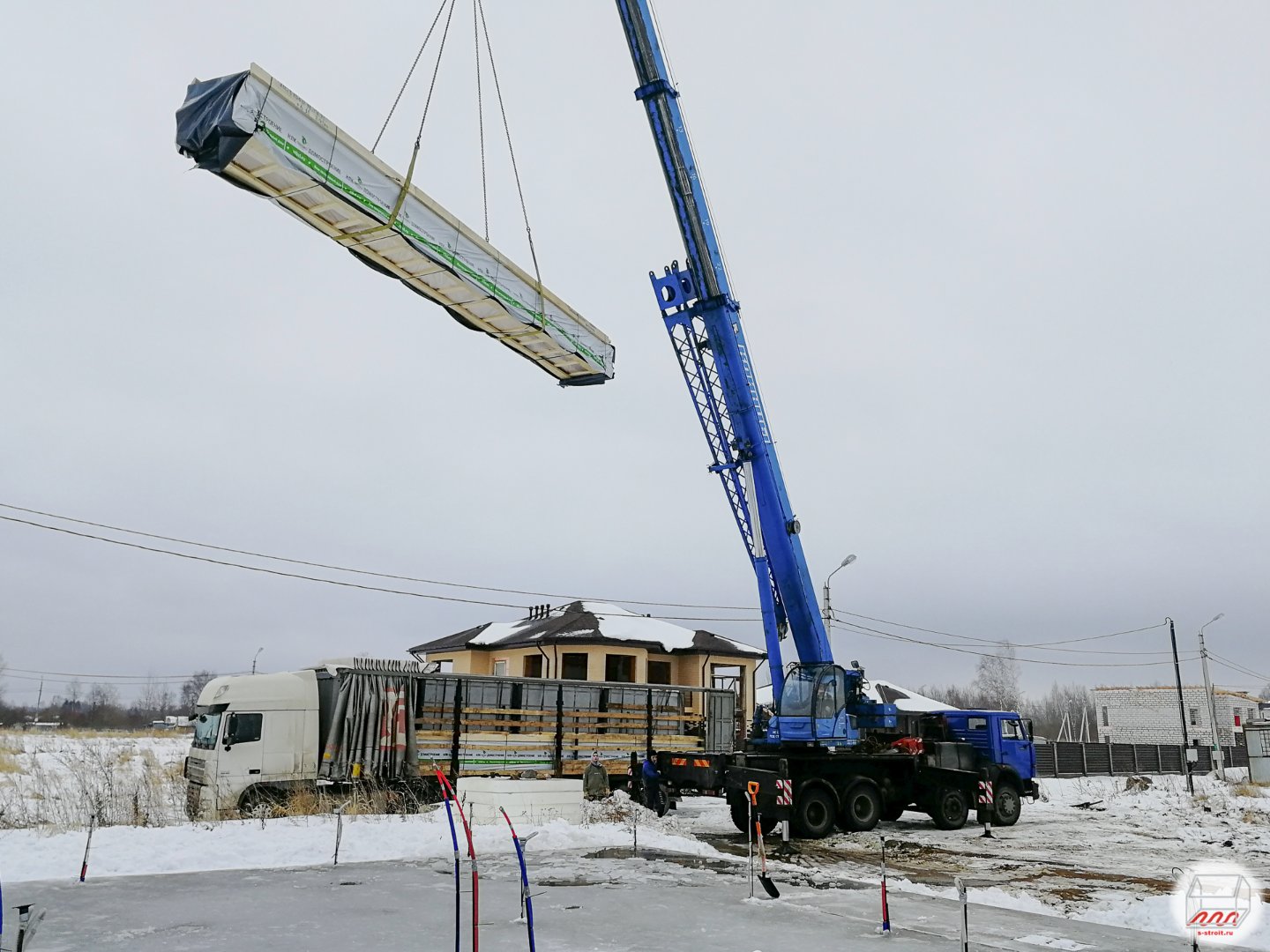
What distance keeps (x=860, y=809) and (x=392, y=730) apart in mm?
9254

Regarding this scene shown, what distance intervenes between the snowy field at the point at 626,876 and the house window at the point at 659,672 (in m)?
16.8

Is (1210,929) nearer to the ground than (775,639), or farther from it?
nearer to the ground

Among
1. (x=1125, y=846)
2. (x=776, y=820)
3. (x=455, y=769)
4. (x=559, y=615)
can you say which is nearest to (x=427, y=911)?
(x=776, y=820)

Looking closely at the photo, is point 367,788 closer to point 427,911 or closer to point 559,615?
point 427,911

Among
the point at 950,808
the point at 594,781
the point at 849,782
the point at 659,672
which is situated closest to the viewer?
the point at 849,782

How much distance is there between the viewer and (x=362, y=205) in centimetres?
1072

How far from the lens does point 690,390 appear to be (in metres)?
20.5

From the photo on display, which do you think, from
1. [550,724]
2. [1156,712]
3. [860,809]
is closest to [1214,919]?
[860,809]

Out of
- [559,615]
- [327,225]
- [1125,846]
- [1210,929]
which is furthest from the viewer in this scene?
[559,615]

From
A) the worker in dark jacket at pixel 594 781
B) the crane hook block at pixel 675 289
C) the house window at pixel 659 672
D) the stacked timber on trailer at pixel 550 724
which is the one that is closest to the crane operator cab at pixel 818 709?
the worker in dark jacket at pixel 594 781

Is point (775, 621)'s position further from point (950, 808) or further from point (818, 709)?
point (950, 808)

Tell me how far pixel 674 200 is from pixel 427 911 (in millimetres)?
14029

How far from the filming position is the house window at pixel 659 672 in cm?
3678

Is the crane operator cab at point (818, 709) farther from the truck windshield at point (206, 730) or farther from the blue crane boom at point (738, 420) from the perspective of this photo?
the truck windshield at point (206, 730)
